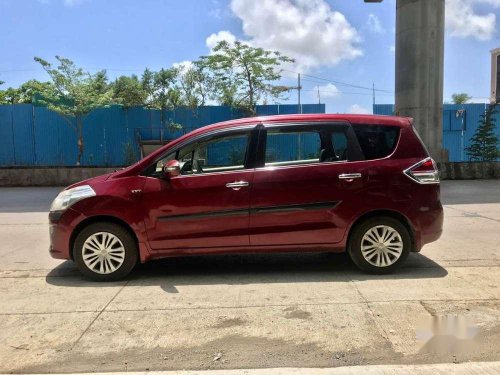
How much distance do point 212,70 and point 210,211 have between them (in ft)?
→ 50.5

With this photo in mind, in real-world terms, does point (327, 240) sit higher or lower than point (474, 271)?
higher

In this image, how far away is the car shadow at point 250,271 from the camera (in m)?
5.68

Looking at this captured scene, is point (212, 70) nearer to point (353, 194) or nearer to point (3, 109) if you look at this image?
point (3, 109)

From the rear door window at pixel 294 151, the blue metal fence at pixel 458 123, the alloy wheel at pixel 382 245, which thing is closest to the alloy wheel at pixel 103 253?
the rear door window at pixel 294 151

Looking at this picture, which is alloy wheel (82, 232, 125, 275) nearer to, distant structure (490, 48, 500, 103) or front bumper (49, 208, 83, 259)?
front bumper (49, 208, 83, 259)

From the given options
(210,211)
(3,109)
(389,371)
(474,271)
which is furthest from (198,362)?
(3,109)

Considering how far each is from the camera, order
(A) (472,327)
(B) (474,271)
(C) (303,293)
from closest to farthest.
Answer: (A) (472,327), (C) (303,293), (B) (474,271)

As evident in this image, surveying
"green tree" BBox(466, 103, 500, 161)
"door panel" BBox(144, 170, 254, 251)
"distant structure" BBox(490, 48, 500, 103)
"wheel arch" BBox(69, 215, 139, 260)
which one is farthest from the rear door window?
"distant structure" BBox(490, 48, 500, 103)

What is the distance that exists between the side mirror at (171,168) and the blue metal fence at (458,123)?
17.1 metres

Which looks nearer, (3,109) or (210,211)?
(210,211)

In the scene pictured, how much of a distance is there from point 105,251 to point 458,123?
63.2 feet

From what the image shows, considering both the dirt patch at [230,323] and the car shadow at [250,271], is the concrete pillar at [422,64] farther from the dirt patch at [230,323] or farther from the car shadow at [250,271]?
the dirt patch at [230,323]

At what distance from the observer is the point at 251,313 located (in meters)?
4.61

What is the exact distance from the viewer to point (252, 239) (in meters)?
5.62
